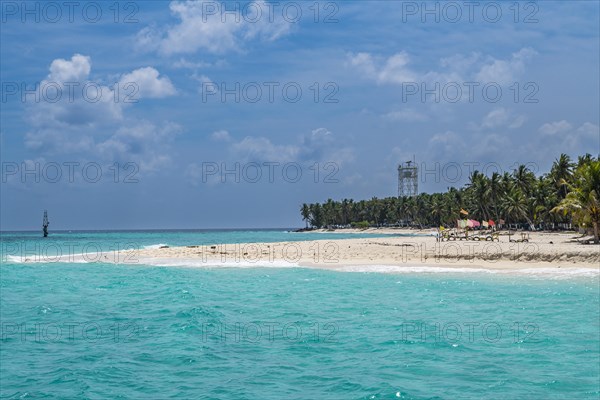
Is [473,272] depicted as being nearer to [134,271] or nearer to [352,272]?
[352,272]

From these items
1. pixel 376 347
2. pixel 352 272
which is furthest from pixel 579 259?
pixel 376 347

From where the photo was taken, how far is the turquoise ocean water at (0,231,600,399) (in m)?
13.4

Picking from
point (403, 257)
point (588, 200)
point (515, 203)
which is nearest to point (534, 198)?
point (515, 203)

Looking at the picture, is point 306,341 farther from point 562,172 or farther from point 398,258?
point 562,172

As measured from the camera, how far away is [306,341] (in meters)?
18.1

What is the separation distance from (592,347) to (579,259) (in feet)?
88.5

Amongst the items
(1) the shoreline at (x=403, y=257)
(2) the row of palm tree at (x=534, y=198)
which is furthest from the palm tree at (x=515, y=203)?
(1) the shoreline at (x=403, y=257)

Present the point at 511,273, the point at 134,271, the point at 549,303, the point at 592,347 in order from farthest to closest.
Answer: the point at 134,271 → the point at 511,273 → the point at 549,303 → the point at 592,347

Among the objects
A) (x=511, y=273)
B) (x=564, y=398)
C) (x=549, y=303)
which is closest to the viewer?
(x=564, y=398)

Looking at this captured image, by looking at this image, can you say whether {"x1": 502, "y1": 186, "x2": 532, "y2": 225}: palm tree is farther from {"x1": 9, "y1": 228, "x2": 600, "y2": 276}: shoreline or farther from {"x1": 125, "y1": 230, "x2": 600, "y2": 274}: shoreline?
{"x1": 125, "y1": 230, "x2": 600, "y2": 274}: shoreline

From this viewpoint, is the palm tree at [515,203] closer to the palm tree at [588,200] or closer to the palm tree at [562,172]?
the palm tree at [562,172]

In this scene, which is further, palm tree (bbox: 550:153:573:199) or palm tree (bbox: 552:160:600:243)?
palm tree (bbox: 550:153:573:199)

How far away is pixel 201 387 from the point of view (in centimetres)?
1338

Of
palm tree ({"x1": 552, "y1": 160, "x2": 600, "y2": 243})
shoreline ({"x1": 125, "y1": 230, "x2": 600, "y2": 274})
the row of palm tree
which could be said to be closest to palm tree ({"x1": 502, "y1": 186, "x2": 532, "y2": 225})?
the row of palm tree
